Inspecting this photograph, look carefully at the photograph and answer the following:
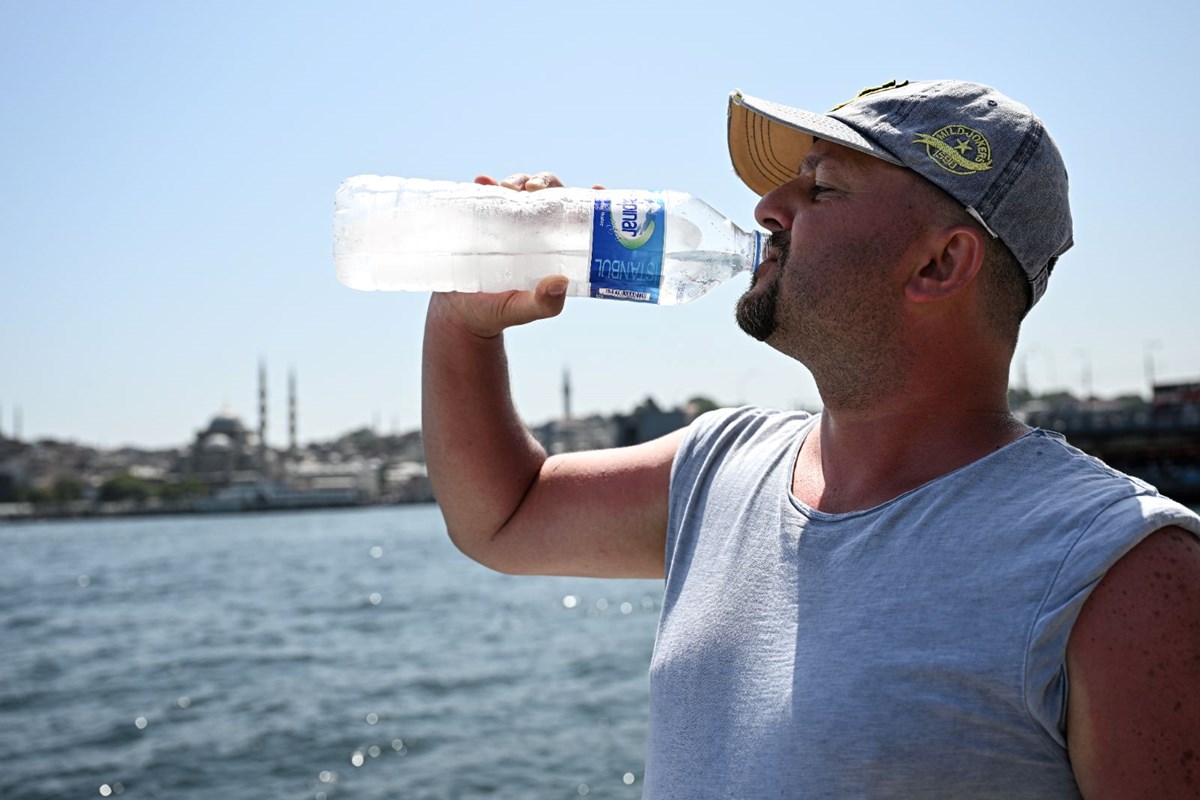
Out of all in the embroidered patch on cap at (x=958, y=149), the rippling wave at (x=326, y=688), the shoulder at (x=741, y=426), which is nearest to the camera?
the embroidered patch on cap at (x=958, y=149)

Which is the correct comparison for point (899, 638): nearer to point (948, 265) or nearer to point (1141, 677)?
point (1141, 677)

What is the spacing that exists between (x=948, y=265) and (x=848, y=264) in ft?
0.38

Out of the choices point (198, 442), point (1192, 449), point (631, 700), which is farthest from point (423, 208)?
point (198, 442)

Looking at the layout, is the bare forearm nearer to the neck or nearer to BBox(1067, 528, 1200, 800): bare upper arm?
the neck

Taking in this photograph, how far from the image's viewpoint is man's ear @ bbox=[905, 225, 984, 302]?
136 centimetres

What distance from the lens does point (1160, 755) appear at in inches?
40.6

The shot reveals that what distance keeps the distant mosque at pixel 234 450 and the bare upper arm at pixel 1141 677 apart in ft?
350

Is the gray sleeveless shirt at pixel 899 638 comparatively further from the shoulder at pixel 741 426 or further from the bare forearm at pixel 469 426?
the bare forearm at pixel 469 426

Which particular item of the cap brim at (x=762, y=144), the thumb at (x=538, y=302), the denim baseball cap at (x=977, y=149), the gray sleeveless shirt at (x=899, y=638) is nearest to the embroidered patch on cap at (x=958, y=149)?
the denim baseball cap at (x=977, y=149)

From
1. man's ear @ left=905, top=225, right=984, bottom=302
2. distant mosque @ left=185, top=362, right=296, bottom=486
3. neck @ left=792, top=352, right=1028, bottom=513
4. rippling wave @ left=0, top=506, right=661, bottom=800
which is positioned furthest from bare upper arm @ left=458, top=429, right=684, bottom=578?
distant mosque @ left=185, top=362, right=296, bottom=486

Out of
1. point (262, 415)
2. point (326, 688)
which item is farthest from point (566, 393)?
point (326, 688)

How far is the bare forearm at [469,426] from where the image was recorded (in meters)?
1.81

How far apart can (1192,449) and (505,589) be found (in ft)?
97.4

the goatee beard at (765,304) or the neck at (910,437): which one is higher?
the goatee beard at (765,304)
